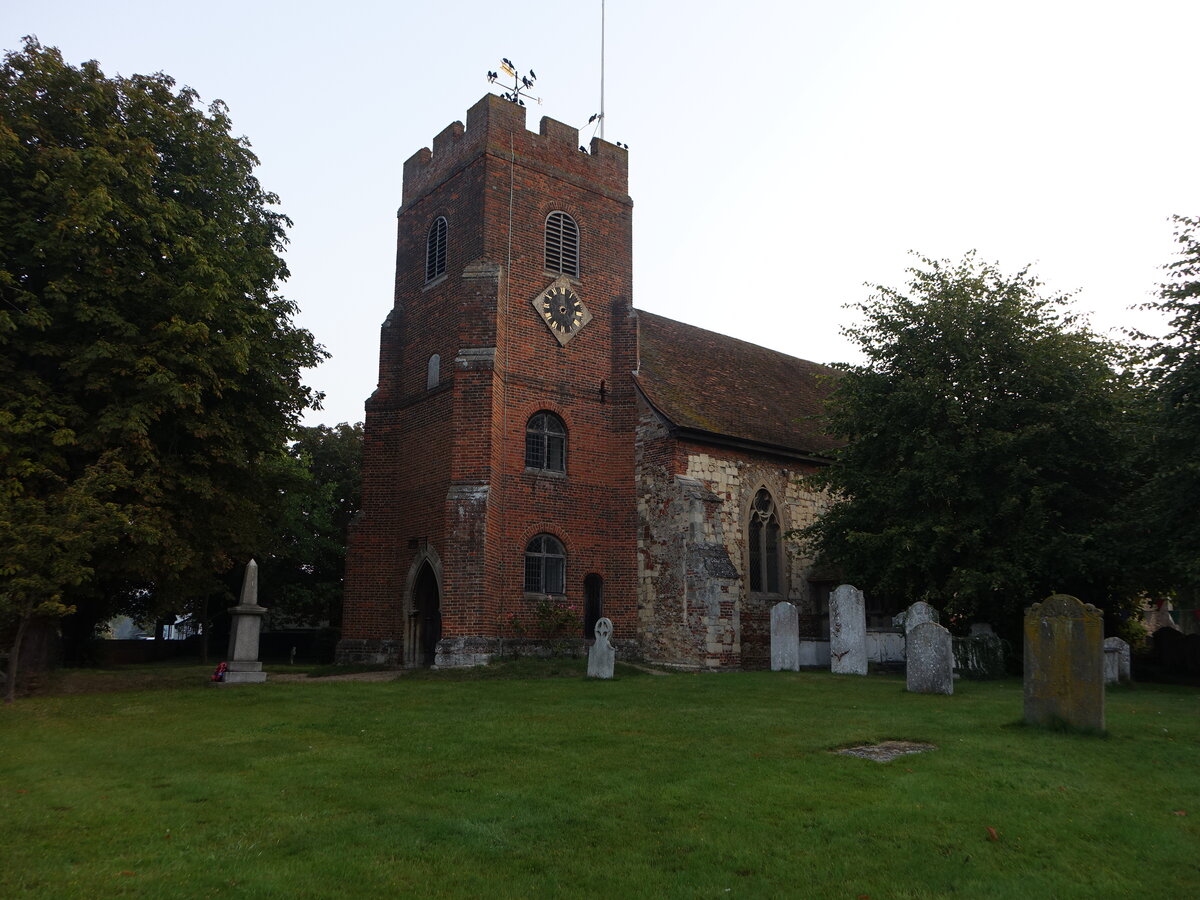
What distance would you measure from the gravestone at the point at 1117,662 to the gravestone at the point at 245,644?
53.6 ft

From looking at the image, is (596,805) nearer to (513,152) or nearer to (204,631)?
(513,152)

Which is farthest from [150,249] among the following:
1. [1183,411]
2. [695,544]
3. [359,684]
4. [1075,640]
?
[1183,411]

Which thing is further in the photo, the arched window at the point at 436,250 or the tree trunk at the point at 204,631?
the tree trunk at the point at 204,631

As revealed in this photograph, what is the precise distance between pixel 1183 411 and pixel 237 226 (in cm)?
1883

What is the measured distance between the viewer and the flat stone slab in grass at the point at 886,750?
859 cm

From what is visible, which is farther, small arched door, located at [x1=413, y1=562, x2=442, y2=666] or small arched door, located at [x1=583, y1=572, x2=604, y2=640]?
small arched door, located at [x1=583, y1=572, x2=604, y2=640]

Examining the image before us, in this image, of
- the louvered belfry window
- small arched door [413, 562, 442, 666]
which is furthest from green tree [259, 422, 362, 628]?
the louvered belfry window

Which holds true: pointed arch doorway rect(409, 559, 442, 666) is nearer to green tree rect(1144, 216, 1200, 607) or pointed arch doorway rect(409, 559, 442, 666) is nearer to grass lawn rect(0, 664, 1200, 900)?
grass lawn rect(0, 664, 1200, 900)

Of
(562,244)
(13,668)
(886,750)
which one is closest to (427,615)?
(13,668)

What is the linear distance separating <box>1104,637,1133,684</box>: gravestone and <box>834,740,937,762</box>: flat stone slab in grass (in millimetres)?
9514

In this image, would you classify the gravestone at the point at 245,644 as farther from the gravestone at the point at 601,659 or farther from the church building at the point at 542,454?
the gravestone at the point at 601,659

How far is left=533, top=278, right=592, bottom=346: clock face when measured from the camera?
22203mm

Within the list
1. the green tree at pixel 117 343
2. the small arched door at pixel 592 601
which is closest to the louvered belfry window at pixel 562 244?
the green tree at pixel 117 343

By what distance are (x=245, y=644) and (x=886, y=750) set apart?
1362 centimetres
